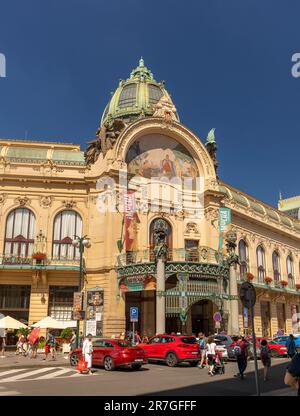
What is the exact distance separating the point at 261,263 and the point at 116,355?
33114 millimetres

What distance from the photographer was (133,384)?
48.0 ft

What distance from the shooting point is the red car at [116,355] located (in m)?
19.5

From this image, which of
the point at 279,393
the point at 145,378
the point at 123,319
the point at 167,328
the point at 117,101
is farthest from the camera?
the point at 117,101

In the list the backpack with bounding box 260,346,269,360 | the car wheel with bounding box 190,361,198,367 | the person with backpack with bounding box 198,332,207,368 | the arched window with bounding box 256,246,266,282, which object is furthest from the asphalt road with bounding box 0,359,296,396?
the arched window with bounding box 256,246,266,282

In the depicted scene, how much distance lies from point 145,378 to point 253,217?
113 feet

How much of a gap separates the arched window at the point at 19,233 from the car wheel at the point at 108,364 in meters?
16.5

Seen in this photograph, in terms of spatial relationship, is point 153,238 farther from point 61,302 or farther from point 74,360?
point 74,360

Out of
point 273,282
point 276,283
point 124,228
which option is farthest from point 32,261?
point 276,283

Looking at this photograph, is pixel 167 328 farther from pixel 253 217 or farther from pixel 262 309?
pixel 253 217

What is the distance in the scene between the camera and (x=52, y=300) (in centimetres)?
3378

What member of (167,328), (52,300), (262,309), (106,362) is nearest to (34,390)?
(106,362)

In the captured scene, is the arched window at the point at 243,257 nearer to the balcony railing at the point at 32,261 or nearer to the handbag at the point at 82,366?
the balcony railing at the point at 32,261

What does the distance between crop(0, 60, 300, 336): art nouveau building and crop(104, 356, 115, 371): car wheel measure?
915 centimetres

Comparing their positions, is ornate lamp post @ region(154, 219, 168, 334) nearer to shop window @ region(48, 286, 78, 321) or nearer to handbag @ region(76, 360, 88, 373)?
shop window @ region(48, 286, 78, 321)
